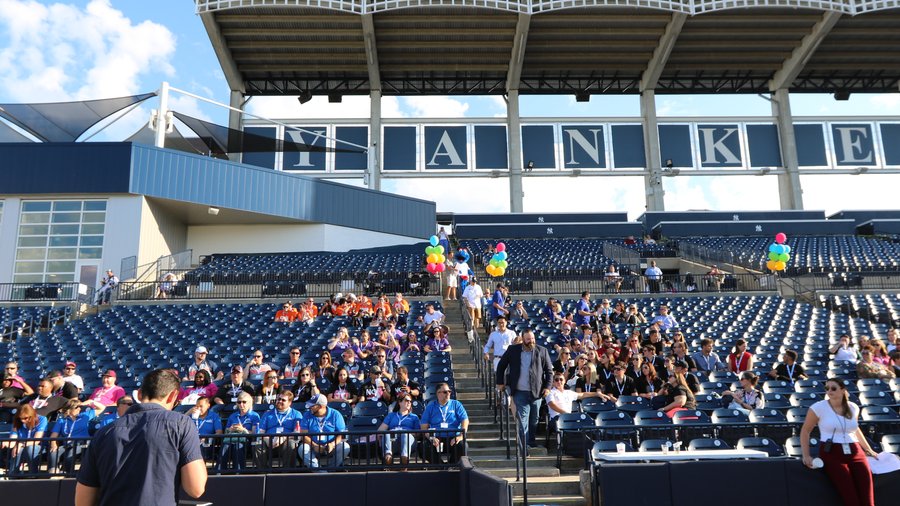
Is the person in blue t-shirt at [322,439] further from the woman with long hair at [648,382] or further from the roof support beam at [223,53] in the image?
the roof support beam at [223,53]

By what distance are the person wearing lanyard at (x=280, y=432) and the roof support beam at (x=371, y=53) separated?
86.5ft

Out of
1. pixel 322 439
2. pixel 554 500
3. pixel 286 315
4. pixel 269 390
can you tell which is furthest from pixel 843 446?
pixel 286 315

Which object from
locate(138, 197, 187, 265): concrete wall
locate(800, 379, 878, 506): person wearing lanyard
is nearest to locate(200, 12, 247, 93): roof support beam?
locate(138, 197, 187, 265): concrete wall

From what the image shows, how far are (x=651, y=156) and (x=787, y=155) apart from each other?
Result: 304 inches

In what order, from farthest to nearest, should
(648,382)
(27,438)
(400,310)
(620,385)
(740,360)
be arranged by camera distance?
(400,310) < (740,360) < (648,382) < (620,385) < (27,438)

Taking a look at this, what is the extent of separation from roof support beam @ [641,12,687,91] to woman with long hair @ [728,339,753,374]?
24.6 m

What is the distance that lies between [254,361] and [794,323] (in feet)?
41.4

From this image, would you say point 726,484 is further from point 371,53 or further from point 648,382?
point 371,53

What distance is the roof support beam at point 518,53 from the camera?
3156cm

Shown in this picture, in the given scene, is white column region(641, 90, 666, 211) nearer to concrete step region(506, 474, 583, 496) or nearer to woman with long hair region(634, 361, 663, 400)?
woman with long hair region(634, 361, 663, 400)

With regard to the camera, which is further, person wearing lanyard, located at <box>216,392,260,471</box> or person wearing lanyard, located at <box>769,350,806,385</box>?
person wearing lanyard, located at <box>769,350,806,385</box>

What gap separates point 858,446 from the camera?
5746 mm

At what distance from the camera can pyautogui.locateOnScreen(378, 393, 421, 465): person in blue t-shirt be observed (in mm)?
7344

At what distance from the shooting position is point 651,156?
36625 millimetres
